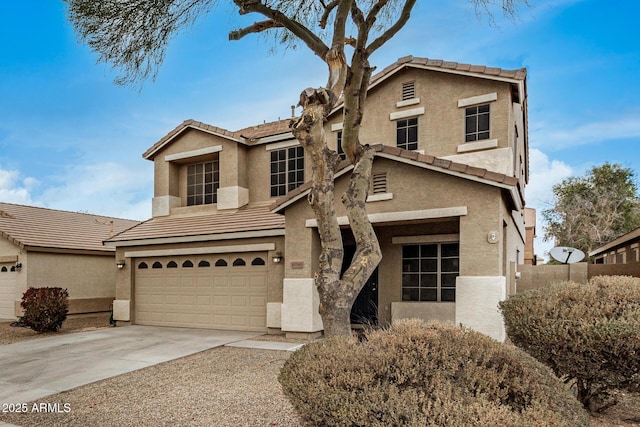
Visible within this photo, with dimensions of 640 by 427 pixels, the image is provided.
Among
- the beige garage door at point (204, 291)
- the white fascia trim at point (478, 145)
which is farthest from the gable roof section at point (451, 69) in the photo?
the beige garage door at point (204, 291)

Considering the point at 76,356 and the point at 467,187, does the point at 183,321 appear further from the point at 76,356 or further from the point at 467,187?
the point at 467,187

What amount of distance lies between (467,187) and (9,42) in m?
15.8

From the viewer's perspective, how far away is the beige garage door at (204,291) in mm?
14023

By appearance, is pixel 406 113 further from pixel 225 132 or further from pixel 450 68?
pixel 225 132

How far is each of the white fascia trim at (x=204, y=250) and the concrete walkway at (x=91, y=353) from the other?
2456 millimetres

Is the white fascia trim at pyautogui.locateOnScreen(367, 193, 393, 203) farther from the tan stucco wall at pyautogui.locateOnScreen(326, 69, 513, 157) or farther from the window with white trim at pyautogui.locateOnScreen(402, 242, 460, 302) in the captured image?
the tan stucco wall at pyautogui.locateOnScreen(326, 69, 513, 157)

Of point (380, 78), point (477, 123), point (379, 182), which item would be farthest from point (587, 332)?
point (380, 78)

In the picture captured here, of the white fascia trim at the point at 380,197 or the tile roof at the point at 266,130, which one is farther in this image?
the tile roof at the point at 266,130

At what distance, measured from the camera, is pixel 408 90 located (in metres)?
14.4

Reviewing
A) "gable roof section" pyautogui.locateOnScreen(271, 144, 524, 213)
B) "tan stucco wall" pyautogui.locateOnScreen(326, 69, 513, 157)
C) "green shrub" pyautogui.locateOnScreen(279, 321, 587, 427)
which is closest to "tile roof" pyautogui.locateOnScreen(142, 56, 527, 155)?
"tan stucco wall" pyautogui.locateOnScreen(326, 69, 513, 157)

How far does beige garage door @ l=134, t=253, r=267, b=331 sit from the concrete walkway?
55cm

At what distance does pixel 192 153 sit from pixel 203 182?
1.17m

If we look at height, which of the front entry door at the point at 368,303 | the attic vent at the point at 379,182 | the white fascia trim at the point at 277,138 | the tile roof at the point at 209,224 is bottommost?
the front entry door at the point at 368,303

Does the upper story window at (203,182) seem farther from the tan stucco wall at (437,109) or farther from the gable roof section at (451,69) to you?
the gable roof section at (451,69)
